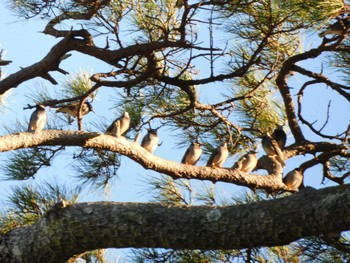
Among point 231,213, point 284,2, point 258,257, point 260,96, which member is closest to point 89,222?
point 231,213

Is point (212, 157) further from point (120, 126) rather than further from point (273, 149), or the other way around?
point (120, 126)

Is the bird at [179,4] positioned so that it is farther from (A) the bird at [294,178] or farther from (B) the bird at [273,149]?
(A) the bird at [294,178]

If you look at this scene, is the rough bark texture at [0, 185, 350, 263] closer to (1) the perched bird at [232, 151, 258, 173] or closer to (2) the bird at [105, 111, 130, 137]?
(2) the bird at [105, 111, 130, 137]

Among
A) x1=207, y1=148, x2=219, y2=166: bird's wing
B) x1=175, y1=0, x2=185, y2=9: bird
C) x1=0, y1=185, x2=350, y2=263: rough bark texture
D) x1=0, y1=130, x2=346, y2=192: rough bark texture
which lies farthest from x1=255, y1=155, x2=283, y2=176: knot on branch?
x1=0, y1=185, x2=350, y2=263: rough bark texture

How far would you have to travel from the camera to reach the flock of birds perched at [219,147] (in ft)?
9.86

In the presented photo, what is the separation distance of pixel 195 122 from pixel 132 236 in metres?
1.73

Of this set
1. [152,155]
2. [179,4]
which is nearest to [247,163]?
[152,155]

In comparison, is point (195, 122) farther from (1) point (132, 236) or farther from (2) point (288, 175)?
(1) point (132, 236)

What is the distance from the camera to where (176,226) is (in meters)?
1.60

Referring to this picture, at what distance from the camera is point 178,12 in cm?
302

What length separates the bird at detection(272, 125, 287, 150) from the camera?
11.0 feet

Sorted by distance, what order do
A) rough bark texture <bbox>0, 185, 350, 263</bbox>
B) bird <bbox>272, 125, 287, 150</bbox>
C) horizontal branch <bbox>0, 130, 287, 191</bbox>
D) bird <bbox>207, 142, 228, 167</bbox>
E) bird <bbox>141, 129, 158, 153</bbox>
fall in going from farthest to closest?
bird <bbox>141, 129, 158, 153</bbox> < bird <bbox>272, 125, 287, 150</bbox> < bird <bbox>207, 142, 228, 167</bbox> < horizontal branch <bbox>0, 130, 287, 191</bbox> < rough bark texture <bbox>0, 185, 350, 263</bbox>

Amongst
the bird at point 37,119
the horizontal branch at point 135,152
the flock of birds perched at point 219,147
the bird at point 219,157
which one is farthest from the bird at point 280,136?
the bird at point 37,119

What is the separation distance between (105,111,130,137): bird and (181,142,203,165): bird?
33 cm
